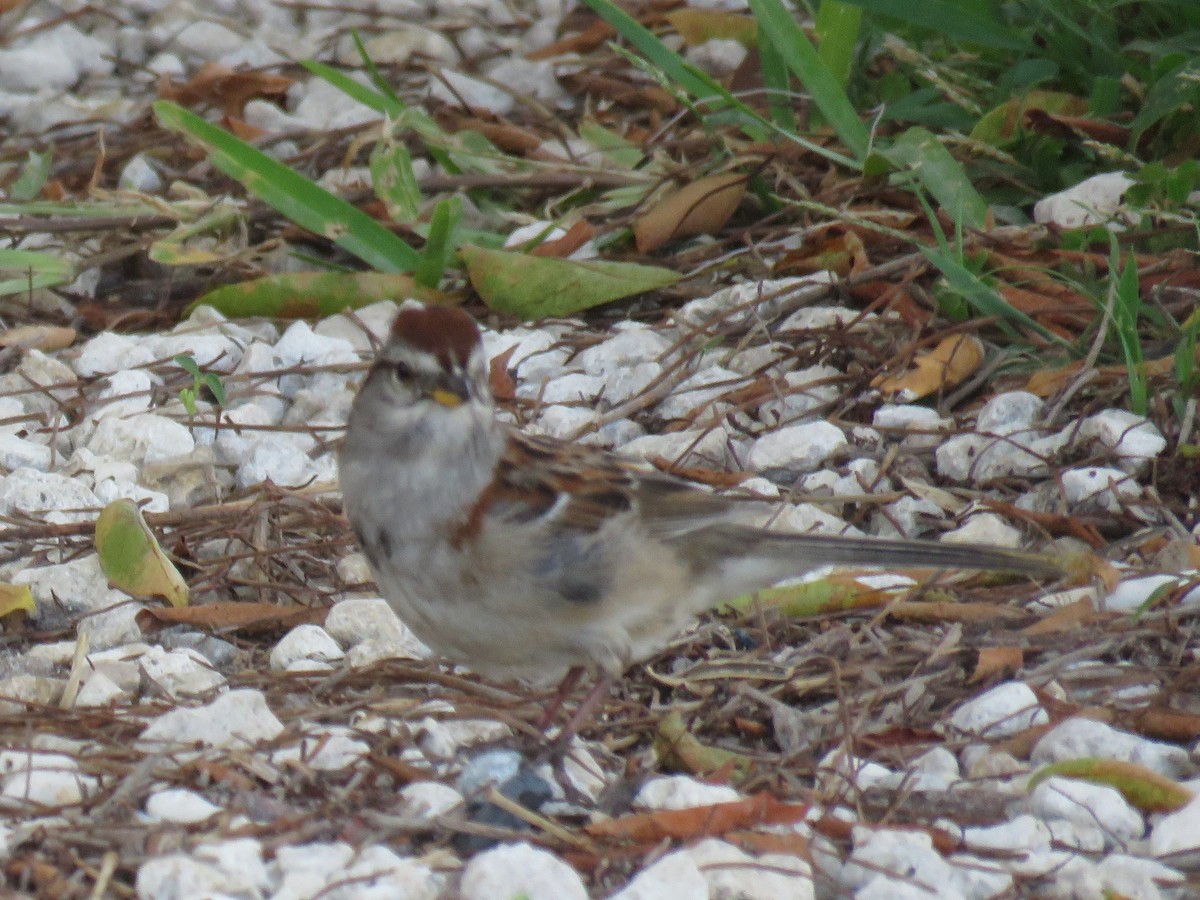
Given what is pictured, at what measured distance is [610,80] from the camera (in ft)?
23.3

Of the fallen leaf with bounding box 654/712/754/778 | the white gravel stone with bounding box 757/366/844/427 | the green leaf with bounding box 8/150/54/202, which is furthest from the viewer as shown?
the green leaf with bounding box 8/150/54/202

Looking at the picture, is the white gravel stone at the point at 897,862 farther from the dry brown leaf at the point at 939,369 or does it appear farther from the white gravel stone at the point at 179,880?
the dry brown leaf at the point at 939,369

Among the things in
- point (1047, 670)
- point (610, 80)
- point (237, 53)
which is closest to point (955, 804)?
point (1047, 670)

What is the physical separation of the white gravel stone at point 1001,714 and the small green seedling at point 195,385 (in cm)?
223

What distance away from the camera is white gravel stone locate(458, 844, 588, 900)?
2.79 meters

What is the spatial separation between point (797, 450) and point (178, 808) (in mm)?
2137

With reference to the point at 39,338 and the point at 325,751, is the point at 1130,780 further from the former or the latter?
the point at 39,338

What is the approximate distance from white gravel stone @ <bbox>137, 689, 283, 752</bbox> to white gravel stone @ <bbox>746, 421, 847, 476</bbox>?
172 centimetres

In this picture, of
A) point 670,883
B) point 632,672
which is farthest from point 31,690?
point 670,883

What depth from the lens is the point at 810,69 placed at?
531 centimetres

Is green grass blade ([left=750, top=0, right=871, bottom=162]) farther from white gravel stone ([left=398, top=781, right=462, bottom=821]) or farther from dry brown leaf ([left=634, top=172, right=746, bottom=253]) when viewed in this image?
white gravel stone ([left=398, top=781, right=462, bottom=821])

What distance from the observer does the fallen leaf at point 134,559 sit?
4223mm

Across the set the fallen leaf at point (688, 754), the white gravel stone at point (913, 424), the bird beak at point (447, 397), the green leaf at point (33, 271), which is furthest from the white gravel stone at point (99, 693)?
the green leaf at point (33, 271)

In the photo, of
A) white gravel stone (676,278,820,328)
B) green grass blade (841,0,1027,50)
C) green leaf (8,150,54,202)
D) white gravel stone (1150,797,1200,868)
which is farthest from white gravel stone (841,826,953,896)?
green leaf (8,150,54,202)
